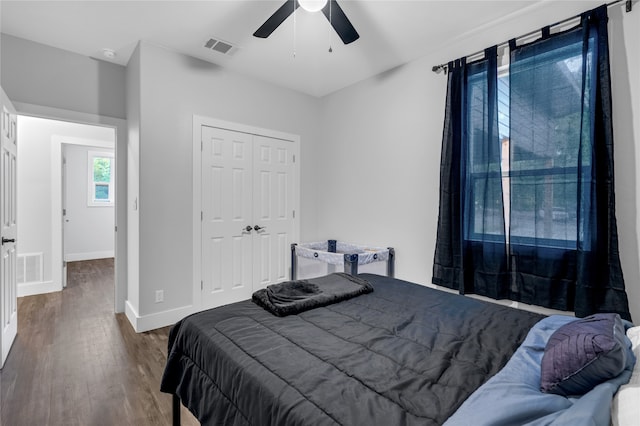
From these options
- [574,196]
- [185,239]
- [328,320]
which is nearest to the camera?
[328,320]

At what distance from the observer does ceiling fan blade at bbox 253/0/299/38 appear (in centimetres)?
196

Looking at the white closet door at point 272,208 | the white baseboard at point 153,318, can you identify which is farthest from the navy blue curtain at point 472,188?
the white baseboard at point 153,318

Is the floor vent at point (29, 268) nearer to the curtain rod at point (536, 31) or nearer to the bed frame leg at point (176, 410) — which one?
the bed frame leg at point (176, 410)

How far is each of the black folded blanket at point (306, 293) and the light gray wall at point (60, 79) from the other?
2.84 m

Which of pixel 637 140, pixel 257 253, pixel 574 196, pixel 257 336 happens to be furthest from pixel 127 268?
pixel 637 140

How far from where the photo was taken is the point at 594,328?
3.20 feet

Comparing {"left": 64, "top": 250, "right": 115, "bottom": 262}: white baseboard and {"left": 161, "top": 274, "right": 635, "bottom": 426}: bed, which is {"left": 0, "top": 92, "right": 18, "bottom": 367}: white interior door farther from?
{"left": 64, "top": 250, "right": 115, "bottom": 262}: white baseboard

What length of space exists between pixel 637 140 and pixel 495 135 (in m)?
0.81

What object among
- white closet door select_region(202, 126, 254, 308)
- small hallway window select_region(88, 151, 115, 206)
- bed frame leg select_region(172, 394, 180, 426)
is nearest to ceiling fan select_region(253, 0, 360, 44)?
white closet door select_region(202, 126, 254, 308)

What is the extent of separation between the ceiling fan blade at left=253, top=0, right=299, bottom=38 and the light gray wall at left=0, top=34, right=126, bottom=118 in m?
2.04

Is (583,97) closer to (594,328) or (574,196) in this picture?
(574,196)

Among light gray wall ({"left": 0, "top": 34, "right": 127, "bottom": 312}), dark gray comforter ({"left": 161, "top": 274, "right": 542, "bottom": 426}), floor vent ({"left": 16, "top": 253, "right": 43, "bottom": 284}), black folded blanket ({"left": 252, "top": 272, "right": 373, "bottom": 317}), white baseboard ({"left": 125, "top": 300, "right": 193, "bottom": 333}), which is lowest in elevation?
white baseboard ({"left": 125, "top": 300, "right": 193, "bottom": 333})

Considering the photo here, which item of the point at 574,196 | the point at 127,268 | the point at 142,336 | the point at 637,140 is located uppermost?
the point at 637,140

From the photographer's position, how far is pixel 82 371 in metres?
2.26
